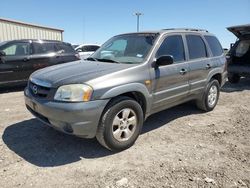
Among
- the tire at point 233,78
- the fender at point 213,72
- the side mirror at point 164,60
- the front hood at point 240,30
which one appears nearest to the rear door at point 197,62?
the fender at point 213,72

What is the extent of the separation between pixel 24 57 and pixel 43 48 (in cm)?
82

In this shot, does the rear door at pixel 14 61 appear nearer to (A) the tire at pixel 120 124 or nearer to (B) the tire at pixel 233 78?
(A) the tire at pixel 120 124

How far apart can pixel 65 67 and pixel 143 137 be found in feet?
5.86

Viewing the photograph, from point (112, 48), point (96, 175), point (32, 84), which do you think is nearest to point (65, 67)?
point (32, 84)

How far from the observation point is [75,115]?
336cm

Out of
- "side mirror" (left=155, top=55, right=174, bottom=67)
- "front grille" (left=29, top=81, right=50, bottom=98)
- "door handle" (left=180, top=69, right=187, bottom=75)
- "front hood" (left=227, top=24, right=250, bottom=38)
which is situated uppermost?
"front hood" (left=227, top=24, right=250, bottom=38)

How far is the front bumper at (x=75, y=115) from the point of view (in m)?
3.36

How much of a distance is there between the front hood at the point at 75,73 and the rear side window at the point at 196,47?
1.77m

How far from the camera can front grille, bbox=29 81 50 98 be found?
3.68m

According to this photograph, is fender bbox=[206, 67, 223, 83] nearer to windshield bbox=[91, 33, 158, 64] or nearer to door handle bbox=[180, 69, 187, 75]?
door handle bbox=[180, 69, 187, 75]

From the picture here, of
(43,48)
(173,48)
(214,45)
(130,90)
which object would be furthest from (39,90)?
(43,48)

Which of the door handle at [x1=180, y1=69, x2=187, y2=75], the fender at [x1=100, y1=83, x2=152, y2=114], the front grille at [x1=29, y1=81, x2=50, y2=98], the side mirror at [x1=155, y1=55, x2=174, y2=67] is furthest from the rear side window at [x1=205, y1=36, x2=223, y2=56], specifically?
the front grille at [x1=29, y1=81, x2=50, y2=98]

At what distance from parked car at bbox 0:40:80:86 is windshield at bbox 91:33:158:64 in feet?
13.5

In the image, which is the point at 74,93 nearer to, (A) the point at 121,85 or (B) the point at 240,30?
(A) the point at 121,85
